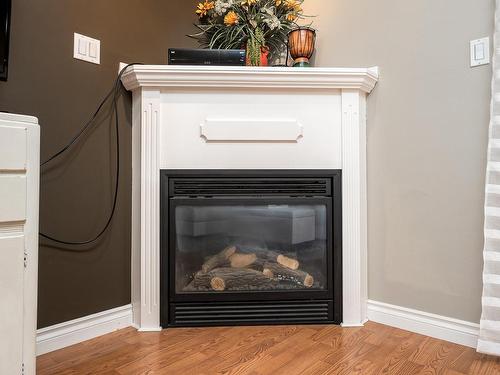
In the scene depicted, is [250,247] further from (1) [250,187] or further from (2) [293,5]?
(2) [293,5]

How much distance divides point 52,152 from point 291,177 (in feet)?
3.59

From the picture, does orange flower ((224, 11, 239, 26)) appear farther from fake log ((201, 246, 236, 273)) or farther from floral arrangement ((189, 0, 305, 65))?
fake log ((201, 246, 236, 273))

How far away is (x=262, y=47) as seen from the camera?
193cm

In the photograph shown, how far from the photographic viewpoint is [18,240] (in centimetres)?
96

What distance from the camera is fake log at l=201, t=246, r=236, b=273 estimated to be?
1760 mm

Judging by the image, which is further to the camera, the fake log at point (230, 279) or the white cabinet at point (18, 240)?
the fake log at point (230, 279)

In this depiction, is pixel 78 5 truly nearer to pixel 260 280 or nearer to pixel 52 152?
pixel 52 152

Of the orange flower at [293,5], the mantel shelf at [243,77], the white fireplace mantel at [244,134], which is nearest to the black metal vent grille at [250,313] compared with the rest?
the white fireplace mantel at [244,134]

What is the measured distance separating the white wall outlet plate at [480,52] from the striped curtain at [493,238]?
0.07 metres

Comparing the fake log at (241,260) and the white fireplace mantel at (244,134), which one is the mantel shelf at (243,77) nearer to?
the white fireplace mantel at (244,134)

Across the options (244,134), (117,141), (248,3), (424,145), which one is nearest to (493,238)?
(424,145)

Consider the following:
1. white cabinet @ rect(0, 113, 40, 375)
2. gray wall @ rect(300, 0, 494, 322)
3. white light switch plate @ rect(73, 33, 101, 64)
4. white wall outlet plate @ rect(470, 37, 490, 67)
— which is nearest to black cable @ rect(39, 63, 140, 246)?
white light switch plate @ rect(73, 33, 101, 64)

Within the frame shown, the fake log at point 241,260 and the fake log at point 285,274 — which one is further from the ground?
the fake log at point 241,260

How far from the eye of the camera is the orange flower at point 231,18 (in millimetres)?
1888
